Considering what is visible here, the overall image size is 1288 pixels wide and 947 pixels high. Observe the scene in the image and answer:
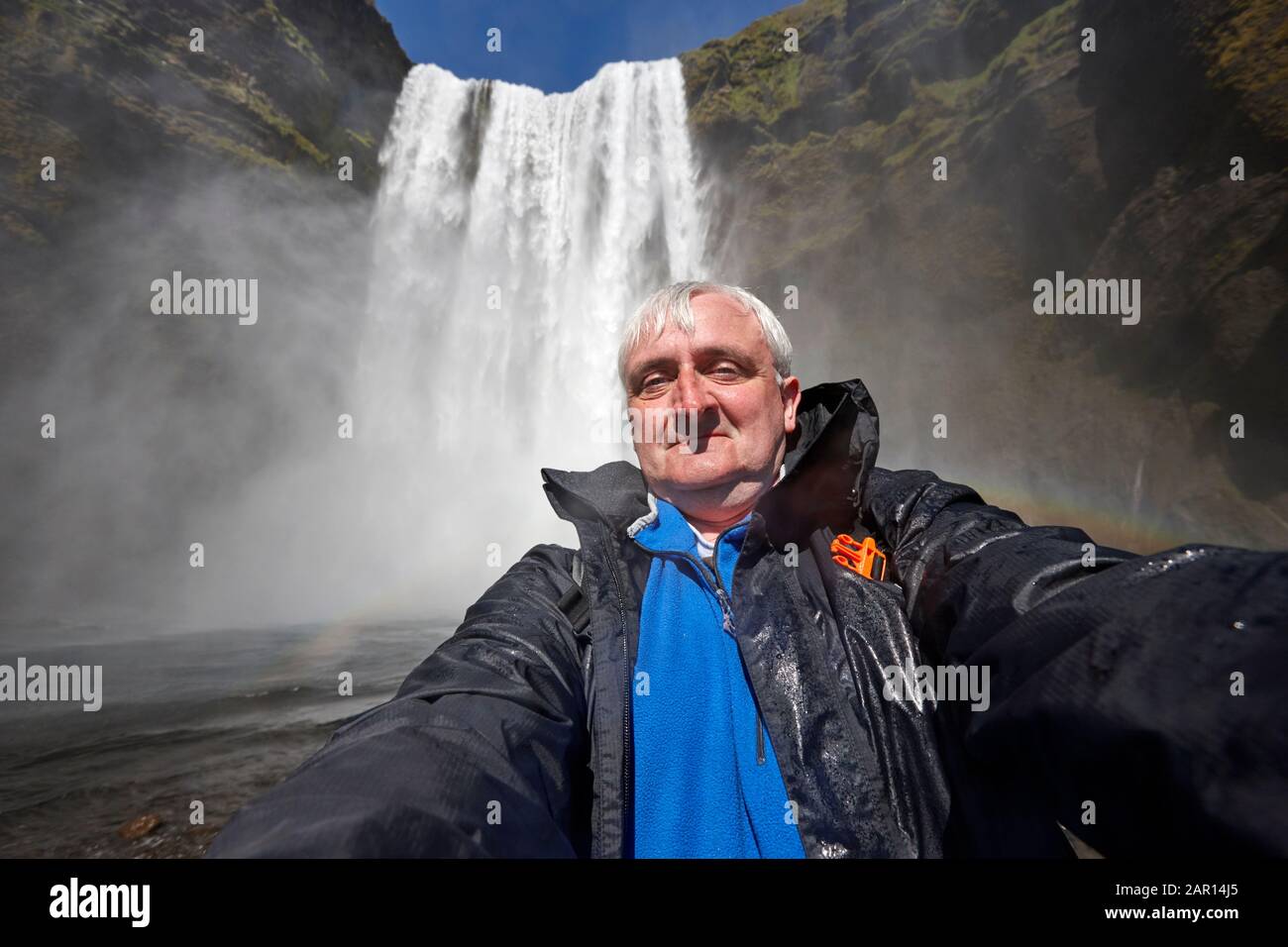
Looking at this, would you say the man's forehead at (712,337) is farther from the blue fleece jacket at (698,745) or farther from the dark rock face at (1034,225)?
the dark rock face at (1034,225)

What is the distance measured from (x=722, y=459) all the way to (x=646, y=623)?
0.65 metres

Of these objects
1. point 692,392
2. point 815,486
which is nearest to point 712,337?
point 692,392

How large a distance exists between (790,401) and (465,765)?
1803mm

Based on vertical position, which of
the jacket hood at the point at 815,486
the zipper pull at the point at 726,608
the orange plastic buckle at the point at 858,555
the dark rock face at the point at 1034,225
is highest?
the dark rock face at the point at 1034,225

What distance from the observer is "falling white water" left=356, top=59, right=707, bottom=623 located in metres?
23.5

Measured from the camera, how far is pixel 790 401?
2.29 m

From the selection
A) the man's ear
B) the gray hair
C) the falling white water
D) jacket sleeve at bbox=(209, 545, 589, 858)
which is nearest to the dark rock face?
the falling white water

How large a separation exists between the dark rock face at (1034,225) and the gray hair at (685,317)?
17.7m

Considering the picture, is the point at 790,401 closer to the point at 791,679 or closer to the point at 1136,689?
the point at 791,679

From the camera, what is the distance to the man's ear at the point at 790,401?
2.26 m

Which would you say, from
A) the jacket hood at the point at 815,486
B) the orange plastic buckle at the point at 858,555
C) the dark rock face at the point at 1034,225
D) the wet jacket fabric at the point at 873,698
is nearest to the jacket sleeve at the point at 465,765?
the wet jacket fabric at the point at 873,698
